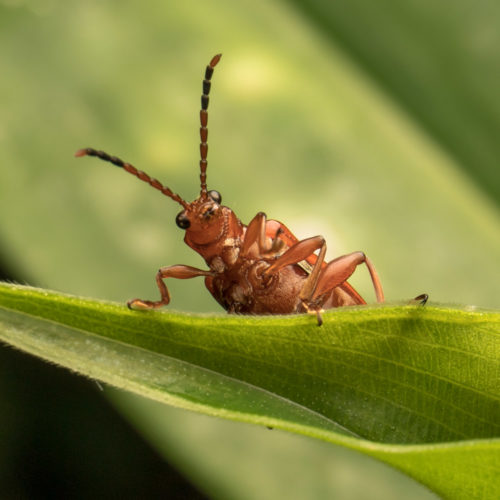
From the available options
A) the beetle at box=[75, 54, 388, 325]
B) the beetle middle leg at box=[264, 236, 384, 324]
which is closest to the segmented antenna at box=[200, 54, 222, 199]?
the beetle at box=[75, 54, 388, 325]

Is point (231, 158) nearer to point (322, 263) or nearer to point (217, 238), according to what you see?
point (217, 238)

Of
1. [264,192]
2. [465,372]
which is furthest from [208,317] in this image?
[264,192]

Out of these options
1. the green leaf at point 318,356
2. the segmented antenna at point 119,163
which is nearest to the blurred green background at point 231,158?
the segmented antenna at point 119,163

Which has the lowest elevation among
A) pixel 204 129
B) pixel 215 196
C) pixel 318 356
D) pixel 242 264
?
pixel 318 356

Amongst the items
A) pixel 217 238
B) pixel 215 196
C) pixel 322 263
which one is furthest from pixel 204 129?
pixel 322 263

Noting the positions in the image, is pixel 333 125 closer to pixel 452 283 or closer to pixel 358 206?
pixel 358 206

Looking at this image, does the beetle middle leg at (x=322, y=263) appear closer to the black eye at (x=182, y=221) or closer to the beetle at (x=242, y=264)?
the beetle at (x=242, y=264)
